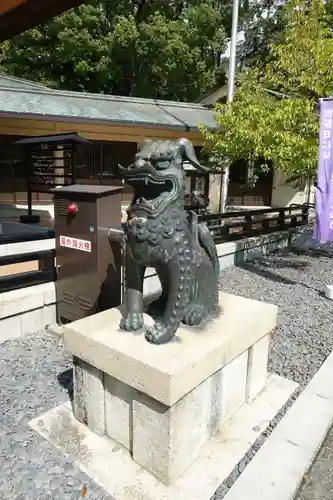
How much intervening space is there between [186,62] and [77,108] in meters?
9.49

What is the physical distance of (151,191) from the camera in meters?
2.42

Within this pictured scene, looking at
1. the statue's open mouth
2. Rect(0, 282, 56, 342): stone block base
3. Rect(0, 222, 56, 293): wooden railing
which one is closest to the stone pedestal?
the statue's open mouth

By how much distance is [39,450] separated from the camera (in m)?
2.41

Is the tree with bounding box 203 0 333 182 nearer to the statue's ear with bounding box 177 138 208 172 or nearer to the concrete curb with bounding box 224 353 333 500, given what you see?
the statue's ear with bounding box 177 138 208 172

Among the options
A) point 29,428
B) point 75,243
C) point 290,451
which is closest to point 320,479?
point 290,451

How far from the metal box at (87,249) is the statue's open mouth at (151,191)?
1.33 m

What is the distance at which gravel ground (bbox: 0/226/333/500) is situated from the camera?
85.9 inches

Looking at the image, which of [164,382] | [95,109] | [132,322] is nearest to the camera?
[164,382]

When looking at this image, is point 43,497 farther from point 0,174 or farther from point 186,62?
point 186,62

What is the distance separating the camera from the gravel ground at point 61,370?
2182 millimetres

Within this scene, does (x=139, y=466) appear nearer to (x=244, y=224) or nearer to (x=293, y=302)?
(x=293, y=302)

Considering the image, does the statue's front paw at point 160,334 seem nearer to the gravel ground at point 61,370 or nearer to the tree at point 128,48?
the gravel ground at point 61,370

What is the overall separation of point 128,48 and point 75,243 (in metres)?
17.3

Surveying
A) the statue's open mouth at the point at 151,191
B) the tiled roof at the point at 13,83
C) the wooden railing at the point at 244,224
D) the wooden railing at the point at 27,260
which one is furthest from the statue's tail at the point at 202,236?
the tiled roof at the point at 13,83
